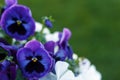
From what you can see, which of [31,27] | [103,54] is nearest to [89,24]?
[103,54]

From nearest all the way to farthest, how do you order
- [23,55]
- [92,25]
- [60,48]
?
[23,55], [60,48], [92,25]

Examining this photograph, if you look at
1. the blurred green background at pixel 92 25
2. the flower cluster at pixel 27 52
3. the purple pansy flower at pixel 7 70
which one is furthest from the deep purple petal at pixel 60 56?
the blurred green background at pixel 92 25

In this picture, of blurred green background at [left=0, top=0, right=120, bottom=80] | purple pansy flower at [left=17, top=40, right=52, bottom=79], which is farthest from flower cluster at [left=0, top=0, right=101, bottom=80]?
blurred green background at [left=0, top=0, right=120, bottom=80]

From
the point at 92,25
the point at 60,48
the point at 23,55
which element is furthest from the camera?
the point at 92,25

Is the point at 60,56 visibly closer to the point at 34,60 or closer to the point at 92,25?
the point at 34,60

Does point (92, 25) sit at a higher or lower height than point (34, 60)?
lower

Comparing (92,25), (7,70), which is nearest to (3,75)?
(7,70)
